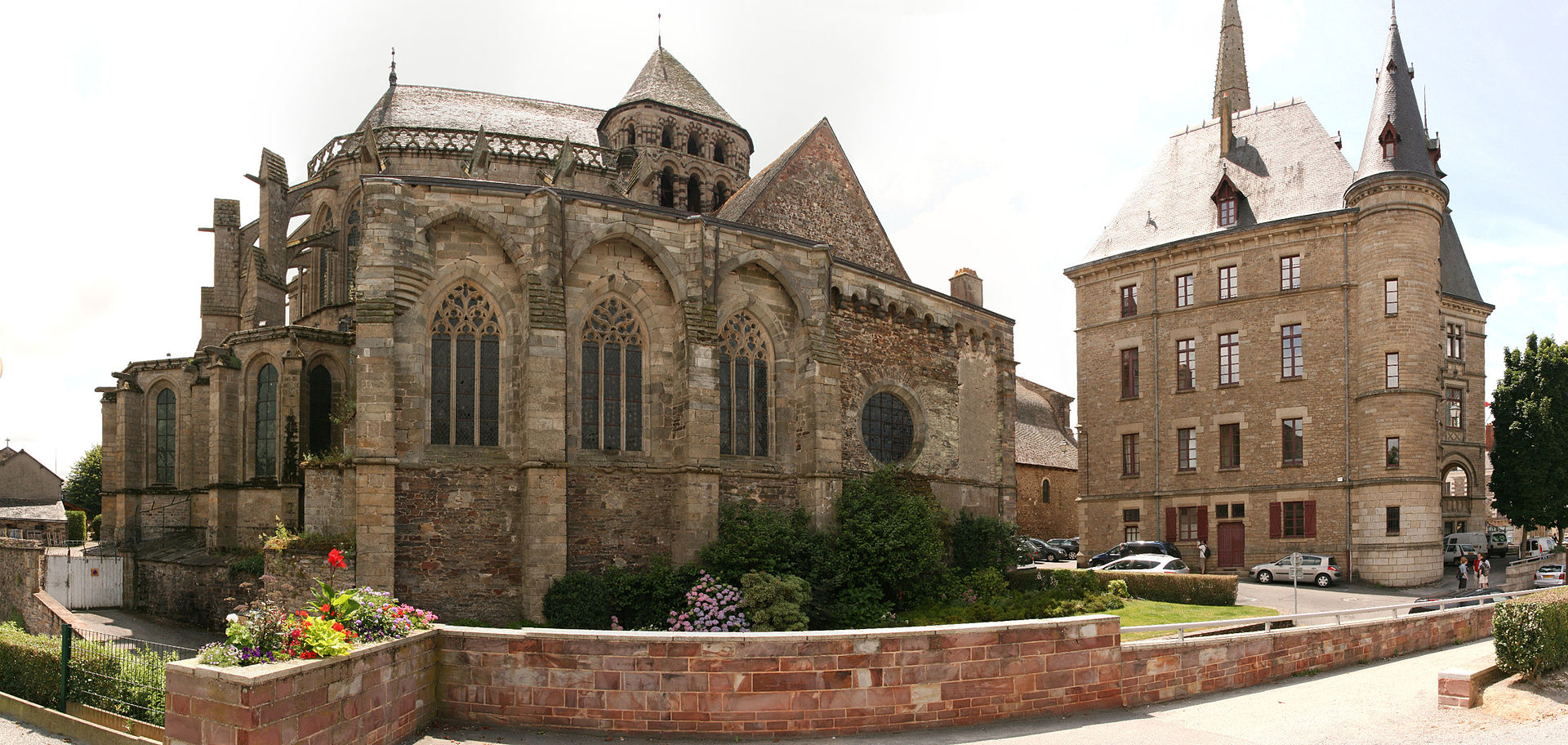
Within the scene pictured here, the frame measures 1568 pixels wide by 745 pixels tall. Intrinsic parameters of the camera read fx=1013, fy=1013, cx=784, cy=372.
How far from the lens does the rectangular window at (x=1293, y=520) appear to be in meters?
33.7

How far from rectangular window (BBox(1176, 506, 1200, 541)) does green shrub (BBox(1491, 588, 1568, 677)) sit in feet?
80.1

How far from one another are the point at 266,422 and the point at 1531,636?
2552cm

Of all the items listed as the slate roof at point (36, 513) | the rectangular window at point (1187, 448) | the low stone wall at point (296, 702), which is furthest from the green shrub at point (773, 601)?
the slate roof at point (36, 513)

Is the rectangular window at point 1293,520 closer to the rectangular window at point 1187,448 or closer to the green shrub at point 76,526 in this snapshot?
the rectangular window at point 1187,448

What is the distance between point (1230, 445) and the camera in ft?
117

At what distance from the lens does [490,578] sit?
1906cm

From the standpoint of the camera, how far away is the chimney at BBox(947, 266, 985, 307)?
32.4 m

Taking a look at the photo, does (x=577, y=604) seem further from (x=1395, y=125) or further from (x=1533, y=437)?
(x=1533, y=437)

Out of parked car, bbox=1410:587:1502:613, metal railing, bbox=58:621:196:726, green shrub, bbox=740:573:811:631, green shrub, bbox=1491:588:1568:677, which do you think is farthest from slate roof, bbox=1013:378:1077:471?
metal railing, bbox=58:621:196:726

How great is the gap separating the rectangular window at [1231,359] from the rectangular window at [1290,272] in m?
2.29

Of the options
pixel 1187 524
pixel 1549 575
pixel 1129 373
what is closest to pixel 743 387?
pixel 1129 373

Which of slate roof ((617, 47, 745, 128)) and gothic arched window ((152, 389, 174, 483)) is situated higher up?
slate roof ((617, 47, 745, 128))

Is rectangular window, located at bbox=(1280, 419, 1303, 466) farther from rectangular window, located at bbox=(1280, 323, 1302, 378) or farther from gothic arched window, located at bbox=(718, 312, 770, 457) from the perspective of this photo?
gothic arched window, located at bbox=(718, 312, 770, 457)

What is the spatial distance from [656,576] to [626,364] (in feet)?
14.6
